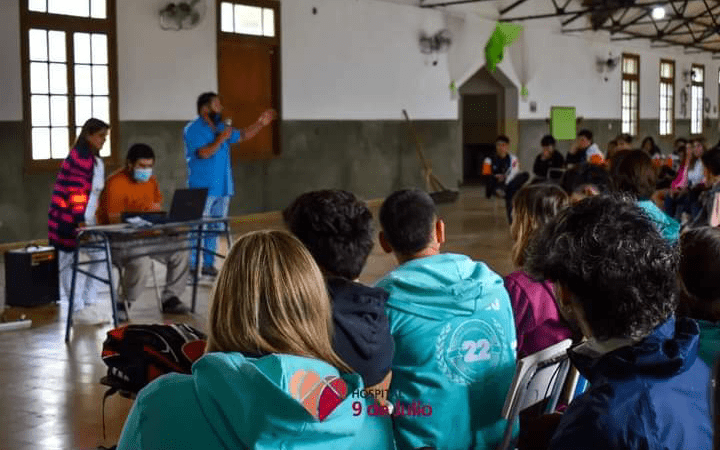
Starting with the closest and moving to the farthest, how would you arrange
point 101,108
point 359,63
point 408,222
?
point 408,222, point 101,108, point 359,63

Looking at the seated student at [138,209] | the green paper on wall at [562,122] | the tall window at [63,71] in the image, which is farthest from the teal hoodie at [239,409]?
the green paper on wall at [562,122]

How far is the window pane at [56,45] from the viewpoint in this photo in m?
10.0

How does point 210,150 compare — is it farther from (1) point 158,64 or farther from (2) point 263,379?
(2) point 263,379

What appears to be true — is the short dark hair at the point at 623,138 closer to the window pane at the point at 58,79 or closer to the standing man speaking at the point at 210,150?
the standing man speaking at the point at 210,150

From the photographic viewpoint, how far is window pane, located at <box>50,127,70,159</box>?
1021 cm

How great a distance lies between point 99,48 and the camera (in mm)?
10500

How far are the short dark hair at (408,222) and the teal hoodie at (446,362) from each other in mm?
317

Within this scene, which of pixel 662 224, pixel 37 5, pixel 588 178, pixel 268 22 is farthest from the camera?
pixel 268 22

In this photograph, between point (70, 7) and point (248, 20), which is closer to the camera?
point (70, 7)

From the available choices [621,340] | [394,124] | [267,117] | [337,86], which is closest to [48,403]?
[621,340]

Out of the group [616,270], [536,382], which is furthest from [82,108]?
[616,270]

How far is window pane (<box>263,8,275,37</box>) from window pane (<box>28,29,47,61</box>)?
11.2 ft

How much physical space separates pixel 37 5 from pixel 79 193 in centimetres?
415

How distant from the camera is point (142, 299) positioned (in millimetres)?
7160
